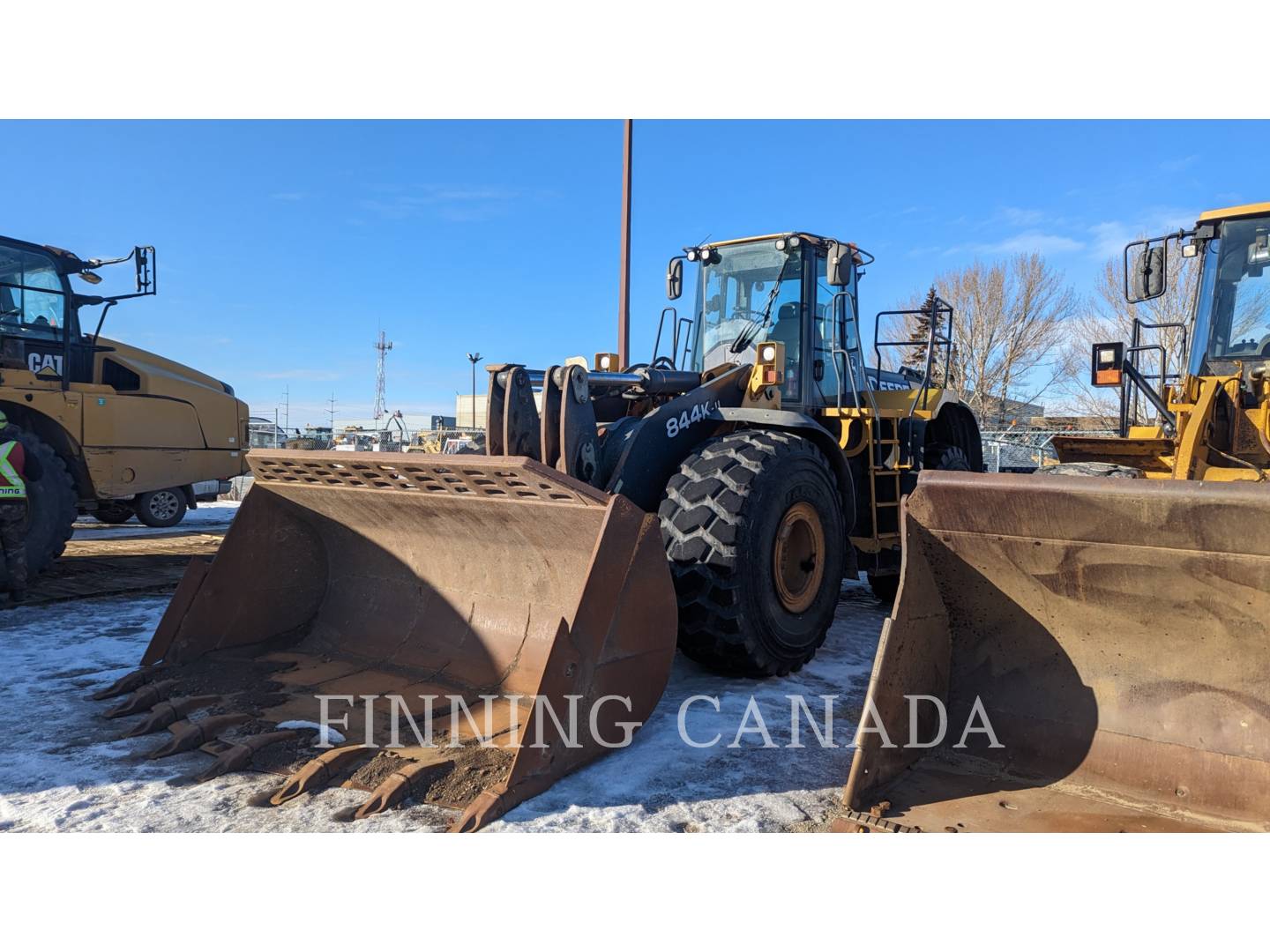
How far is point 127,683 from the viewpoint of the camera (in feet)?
14.2

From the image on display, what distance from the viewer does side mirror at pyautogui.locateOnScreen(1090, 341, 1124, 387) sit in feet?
18.7

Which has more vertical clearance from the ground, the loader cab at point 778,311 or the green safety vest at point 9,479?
the loader cab at point 778,311

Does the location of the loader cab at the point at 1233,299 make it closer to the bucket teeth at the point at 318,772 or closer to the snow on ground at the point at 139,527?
the bucket teeth at the point at 318,772

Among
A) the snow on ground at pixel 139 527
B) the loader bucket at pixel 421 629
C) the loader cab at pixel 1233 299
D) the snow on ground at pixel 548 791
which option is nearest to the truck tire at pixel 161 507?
the snow on ground at pixel 139 527

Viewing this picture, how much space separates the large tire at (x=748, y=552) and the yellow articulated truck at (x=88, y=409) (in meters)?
6.13

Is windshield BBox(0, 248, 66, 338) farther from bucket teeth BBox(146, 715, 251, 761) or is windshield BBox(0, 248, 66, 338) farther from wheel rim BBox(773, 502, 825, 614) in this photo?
wheel rim BBox(773, 502, 825, 614)

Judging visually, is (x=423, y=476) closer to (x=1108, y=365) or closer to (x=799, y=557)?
(x=799, y=557)

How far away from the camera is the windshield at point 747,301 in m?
6.22

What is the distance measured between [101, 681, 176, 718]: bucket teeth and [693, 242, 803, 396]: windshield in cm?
404

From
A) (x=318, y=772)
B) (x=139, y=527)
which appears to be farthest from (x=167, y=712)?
(x=139, y=527)

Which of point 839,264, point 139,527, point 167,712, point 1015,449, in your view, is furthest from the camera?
point 1015,449

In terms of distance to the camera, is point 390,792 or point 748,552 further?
point 748,552

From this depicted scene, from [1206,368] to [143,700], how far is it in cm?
685

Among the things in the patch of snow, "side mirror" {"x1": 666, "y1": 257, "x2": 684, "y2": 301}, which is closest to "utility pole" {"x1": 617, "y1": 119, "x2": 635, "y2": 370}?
"side mirror" {"x1": 666, "y1": 257, "x2": 684, "y2": 301}
